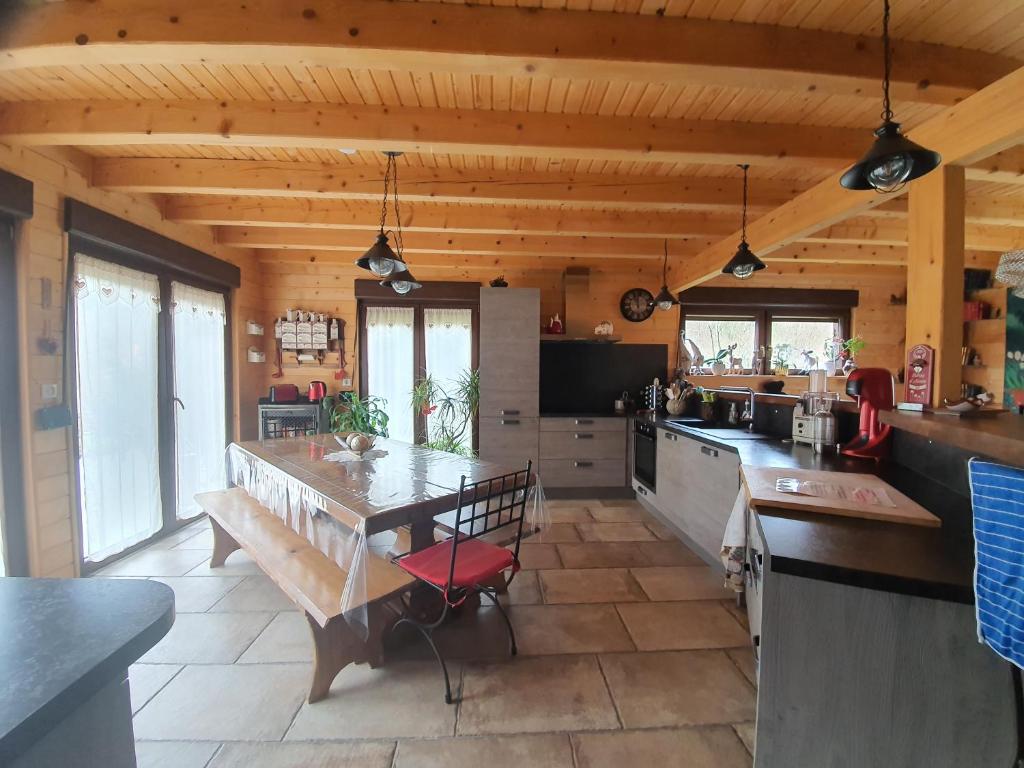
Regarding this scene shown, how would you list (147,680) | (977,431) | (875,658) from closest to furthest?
(875,658), (977,431), (147,680)

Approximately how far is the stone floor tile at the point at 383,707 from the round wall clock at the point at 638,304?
158 inches

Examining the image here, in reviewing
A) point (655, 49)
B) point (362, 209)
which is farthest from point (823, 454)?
point (362, 209)

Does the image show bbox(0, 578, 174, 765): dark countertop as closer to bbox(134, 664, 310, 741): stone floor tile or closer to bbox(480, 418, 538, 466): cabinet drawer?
bbox(134, 664, 310, 741): stone floor tile

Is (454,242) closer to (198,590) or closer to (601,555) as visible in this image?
(601,555)

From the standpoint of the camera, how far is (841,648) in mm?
992

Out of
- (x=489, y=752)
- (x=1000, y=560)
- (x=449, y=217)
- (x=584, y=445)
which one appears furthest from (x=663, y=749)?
(x=449, y=217)

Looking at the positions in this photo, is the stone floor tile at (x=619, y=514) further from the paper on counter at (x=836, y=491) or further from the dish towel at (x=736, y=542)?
the paper on counter at (x=836, y=491)

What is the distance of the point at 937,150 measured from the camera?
1.87 m

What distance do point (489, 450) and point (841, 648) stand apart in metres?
3.36

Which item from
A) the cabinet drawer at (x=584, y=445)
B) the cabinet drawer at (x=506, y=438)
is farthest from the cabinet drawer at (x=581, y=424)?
the cabinet drawer at (x=506, y=438)

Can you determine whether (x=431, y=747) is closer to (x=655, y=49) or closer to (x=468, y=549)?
(x=468, y=549)

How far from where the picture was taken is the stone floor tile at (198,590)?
229 cm

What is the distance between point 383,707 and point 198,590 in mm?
1598

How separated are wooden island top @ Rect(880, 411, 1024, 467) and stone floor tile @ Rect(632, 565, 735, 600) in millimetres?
1342
